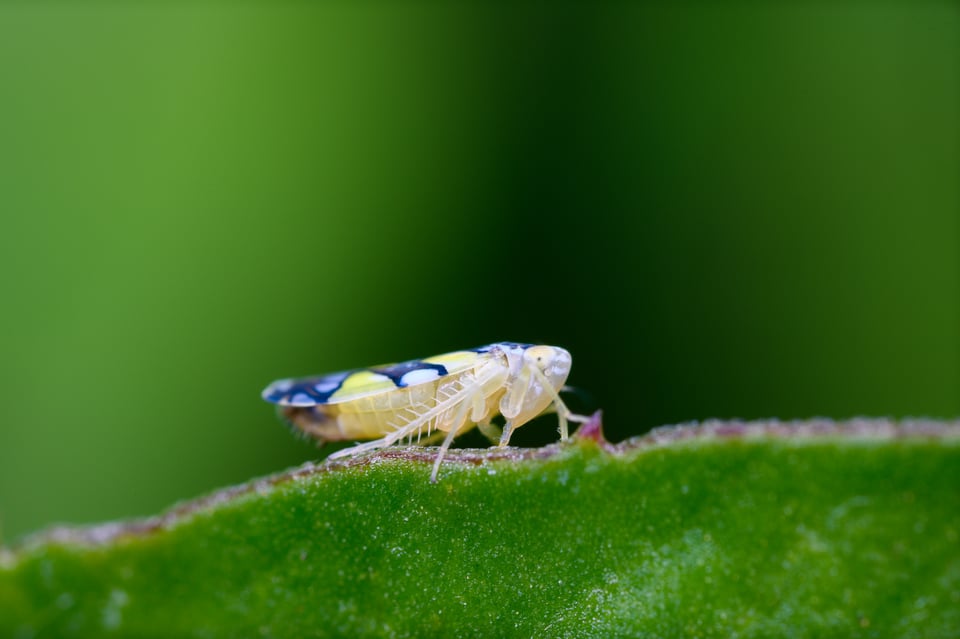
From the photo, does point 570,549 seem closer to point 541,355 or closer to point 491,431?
point 541,355

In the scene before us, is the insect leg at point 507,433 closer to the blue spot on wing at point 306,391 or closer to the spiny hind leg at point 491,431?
the spiny hind leg at point 491,431

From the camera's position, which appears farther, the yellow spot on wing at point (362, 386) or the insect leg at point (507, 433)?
the yellow spot on wing at point (362, 386)

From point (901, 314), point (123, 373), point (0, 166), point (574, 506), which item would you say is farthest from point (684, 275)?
point (0, 166)

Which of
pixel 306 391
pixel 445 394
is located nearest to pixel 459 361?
pixel 445 394

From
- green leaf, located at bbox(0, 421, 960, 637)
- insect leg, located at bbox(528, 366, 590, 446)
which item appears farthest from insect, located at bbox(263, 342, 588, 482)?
green leaf, located at bbox(0, 421, 960, 637)

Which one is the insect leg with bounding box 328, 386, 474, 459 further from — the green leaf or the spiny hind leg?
the green leaf

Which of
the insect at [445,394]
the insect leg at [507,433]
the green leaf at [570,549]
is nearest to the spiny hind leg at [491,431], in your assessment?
the insect at [445,394]

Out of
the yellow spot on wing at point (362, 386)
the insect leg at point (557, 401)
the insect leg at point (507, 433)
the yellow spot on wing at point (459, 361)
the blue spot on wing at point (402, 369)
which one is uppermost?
the yellow spot on wing at point (459, 361)
